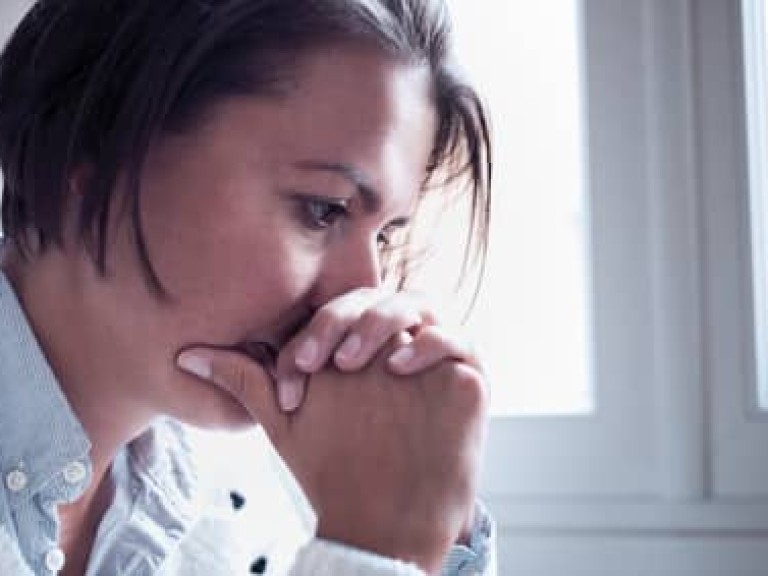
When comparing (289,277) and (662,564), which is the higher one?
(289,277)

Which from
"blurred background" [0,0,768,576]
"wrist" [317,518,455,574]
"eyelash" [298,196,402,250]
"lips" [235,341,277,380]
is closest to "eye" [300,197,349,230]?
"eyelash" [298,196,402,250]

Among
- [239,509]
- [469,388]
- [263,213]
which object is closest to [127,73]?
[263,213]

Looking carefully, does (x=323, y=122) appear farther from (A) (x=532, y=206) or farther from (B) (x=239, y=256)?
(A) (x=532, y=206)

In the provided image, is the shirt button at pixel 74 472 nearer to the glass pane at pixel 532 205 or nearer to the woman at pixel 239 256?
the woman at pixel 239 256

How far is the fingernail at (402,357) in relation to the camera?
0.89m

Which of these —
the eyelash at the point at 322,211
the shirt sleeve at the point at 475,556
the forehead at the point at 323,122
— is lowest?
the shirt sleeve at the point at 475,556

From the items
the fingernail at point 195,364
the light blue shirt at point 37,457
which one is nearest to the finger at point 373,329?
the fingernail at point 195,364

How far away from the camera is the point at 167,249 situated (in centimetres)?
88

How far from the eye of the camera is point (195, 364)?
0.90m

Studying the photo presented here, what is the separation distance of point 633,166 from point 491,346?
11.5 inches

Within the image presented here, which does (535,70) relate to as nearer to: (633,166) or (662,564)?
(633,166)

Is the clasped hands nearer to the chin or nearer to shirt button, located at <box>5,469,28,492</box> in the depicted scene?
the chin

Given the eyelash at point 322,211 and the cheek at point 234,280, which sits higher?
the eyelash at point 322,211

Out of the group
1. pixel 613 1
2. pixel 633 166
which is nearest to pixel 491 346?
pixel 633 166
